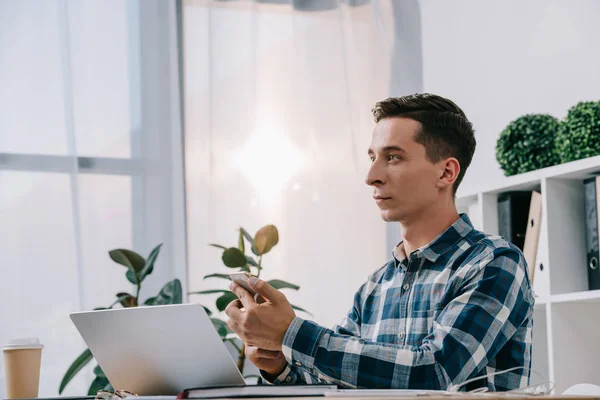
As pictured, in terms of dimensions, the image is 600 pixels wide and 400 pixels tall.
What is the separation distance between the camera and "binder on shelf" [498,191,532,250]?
Answer: 2281 millimetres

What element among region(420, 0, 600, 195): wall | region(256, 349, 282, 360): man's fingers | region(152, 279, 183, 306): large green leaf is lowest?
region(152, 279, 183, 306): large green leaf

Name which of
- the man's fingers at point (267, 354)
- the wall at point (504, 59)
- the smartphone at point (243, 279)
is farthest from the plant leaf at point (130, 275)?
the smartphone at point (243, 279)

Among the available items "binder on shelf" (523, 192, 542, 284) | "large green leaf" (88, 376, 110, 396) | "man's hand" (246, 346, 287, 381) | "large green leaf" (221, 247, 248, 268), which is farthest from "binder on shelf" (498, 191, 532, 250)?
"large green leaf" (88, 376, 110, 396)

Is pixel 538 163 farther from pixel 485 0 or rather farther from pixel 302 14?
pixel 302 14

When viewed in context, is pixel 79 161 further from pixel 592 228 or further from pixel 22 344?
pixel 592 228

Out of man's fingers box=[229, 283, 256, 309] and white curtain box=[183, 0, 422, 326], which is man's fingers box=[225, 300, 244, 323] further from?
white curtain box=[183, 0, 422, 326]

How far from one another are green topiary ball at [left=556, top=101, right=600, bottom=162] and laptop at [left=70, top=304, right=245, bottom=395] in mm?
1334

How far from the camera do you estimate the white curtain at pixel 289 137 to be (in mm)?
2947

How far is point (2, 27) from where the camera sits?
278 cm

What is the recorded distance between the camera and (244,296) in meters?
1.16

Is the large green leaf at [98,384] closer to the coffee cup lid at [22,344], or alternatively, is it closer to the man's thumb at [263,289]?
the coffee cup lid at [22,344]

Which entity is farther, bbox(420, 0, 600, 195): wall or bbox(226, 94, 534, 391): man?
bbox(420, 0, 600, 195): wall

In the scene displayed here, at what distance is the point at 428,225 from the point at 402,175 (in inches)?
4.5

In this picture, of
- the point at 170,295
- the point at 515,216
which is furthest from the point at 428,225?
the point at 170,295
